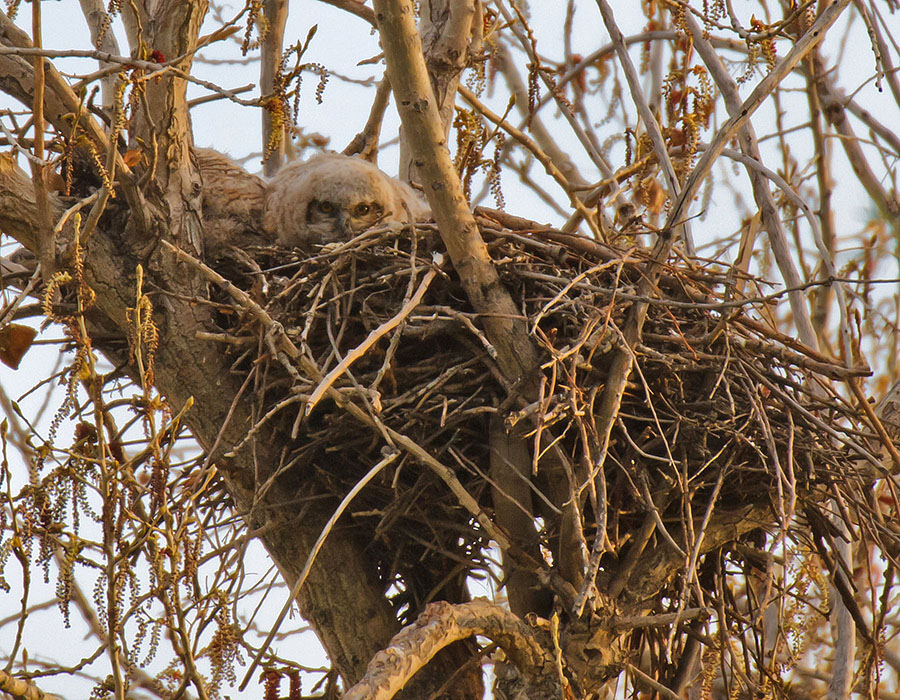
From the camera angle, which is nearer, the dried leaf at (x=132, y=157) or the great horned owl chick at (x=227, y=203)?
the dried leaf at (x=132, y=157)

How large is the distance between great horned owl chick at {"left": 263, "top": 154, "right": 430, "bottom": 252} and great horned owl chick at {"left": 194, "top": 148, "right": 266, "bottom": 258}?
0.21 feet

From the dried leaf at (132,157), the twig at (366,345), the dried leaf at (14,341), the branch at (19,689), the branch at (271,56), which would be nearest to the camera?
the branch at (19,689)

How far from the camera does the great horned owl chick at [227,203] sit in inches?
125

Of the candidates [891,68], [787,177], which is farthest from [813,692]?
[891,68]

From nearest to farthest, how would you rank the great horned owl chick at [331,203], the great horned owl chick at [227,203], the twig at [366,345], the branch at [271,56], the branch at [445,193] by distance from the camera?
the twig at [366,345]
the branch at [445,193]
the great horned owl chick at [227,203]
the great horned owl chick at [331,203]
the branch at [271,56]

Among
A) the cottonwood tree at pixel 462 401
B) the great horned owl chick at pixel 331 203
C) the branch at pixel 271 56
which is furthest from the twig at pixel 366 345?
the branch at pixel 271 56

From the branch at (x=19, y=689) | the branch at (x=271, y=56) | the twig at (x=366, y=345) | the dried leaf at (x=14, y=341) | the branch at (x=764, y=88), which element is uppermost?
the branch at (x=271, y=56)

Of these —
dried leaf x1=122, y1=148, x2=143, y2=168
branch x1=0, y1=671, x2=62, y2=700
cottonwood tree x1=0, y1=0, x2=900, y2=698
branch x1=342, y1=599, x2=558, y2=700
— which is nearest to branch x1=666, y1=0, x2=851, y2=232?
cottonwood tree x1=0, y1=0, x2=900, y2=698

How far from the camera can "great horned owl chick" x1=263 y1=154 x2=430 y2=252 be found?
3.53m

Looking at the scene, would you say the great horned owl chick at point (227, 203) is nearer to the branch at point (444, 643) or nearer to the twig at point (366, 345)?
the twig at point (366, 345)

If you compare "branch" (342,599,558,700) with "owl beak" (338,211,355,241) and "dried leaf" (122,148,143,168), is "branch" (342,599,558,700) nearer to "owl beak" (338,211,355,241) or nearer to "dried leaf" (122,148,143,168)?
"dried leaf" (122,148,143,168)

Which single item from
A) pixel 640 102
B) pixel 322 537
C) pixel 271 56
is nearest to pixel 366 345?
pixel 322 537

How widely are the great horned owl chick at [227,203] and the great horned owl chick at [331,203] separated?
7 centimetres

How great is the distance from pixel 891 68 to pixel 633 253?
74.9 inches
